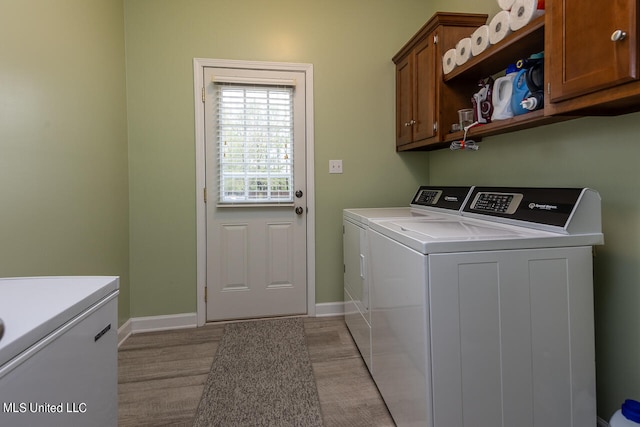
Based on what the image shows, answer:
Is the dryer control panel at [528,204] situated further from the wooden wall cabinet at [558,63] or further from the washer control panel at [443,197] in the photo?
the wooden wall cabinet at [558,63]

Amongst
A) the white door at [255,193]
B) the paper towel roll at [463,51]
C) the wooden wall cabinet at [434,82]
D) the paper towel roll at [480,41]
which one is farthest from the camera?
the white door at [255,193]

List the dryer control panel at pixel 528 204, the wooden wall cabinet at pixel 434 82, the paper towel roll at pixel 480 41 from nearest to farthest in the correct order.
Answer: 1. the dryer control panel at pixel 528 204
2. the paper towel roll at pixel 480 41
3. the wooden wall cabinet at pixel 434 82

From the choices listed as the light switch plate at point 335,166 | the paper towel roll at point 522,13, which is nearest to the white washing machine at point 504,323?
the paper towel roll at point 522,13

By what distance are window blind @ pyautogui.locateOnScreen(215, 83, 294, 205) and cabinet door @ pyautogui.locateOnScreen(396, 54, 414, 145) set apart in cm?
89

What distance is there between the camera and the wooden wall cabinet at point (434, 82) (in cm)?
190

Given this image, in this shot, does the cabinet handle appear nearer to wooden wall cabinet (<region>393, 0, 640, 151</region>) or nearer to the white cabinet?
wooden wall cabinet (<region>393, 0, 640, 151</region>)

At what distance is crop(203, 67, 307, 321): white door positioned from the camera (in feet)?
7.96

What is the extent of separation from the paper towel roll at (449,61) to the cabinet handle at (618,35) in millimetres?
954

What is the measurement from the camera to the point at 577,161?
4.56ft

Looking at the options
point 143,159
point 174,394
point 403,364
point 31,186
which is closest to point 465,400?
point 403,364

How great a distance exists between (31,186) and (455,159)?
2515 mm

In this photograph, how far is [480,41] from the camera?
160 cm

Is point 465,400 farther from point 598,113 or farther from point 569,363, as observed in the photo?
point 598,113

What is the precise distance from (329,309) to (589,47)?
7.43 feet
